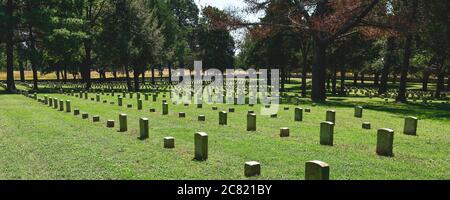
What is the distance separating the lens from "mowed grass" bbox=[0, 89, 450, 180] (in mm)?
7914

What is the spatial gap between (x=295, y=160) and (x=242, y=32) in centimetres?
2228

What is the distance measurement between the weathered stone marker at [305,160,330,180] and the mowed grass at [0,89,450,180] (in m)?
0.76

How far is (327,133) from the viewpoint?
1074 cm

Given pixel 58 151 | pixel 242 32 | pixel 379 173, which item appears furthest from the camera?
pixel 242 32

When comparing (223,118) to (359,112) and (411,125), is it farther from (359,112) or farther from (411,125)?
(359,112)

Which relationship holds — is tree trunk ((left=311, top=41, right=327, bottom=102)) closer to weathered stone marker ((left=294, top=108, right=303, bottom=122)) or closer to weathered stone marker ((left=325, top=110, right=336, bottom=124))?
weathered stone marker ((left=294, top=108, right=303, bottom=122))

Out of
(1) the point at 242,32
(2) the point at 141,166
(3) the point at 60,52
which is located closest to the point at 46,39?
(3) the point at 60,52

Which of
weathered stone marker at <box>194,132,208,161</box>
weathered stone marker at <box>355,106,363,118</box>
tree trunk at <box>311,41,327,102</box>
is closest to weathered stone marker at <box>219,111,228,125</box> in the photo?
weathered stone marker at <box>194,132,208,161</box>

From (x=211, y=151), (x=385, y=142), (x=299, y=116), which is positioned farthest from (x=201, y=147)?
(x=299, y=116)

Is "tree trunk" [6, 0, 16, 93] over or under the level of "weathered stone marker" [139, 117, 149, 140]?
over
